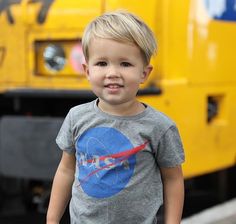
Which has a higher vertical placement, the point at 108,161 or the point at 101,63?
the point at 101,63

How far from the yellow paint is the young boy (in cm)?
135

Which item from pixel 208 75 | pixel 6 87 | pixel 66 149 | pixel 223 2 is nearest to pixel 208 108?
pixel 208 75

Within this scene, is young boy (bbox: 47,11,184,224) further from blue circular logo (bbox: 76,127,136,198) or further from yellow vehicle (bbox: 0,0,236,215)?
yellow vehicle (bbox: 0,0,236,215)

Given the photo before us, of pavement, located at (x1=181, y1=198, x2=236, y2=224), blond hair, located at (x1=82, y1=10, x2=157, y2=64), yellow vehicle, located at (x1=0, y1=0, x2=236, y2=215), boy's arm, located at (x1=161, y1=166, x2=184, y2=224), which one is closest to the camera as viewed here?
blond hair, located at (x1=82, y1=10, x2=157, y2=64)

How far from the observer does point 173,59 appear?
3471 millimetres

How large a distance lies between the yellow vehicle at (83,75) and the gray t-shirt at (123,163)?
4.44 ft

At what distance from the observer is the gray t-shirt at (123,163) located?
1904 millimetres

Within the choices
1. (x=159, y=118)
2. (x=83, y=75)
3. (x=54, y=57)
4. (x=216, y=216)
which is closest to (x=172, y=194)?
(x=159, y=118)

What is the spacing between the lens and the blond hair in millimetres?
1850

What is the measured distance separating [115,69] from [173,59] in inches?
64.7

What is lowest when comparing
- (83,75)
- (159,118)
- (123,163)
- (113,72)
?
(83,75)

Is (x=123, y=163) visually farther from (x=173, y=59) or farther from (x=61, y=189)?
(x=173, y=59)

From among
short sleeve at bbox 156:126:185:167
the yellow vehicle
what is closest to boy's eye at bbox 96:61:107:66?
short sleeve at bbox 156:126:185:167

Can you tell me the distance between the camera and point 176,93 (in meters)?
3.46
